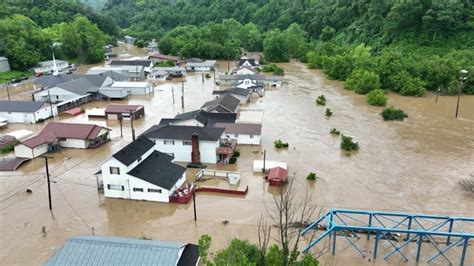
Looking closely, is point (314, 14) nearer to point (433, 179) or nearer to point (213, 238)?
point (433, 179)

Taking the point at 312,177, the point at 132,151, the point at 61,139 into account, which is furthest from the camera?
the point at 61,139

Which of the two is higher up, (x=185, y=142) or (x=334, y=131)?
(x=185, y=142)

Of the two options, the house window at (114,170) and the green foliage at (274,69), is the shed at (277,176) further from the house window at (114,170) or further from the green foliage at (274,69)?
the green foliage at (274,69)

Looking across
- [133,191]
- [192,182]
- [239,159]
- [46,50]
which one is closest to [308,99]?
[239,159]

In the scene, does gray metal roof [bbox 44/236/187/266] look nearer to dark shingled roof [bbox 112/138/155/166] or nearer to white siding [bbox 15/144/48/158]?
dark shingled roof [bbox 112/138/155/166]

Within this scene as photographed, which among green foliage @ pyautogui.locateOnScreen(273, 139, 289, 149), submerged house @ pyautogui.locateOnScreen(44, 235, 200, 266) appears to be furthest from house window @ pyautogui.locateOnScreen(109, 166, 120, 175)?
green foliage @ pyautogui.locateOnScreen(273, 139, 289, 149)

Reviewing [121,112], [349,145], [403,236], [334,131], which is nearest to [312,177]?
[349,145]

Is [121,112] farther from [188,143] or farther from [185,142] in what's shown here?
[188,143]
